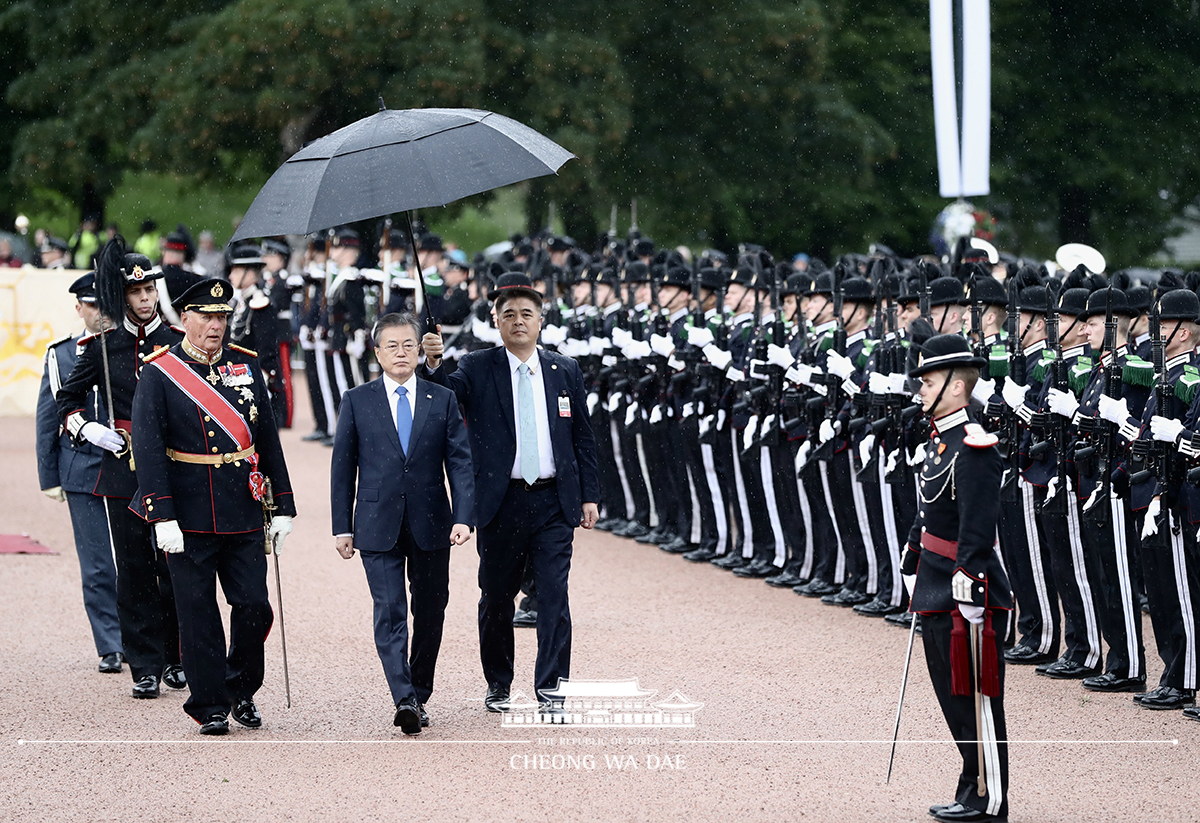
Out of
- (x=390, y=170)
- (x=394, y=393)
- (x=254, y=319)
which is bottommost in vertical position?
(x=394, y=393)

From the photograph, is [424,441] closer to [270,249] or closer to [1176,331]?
[1176,331]

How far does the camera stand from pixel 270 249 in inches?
771

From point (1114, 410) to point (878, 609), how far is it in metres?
2.50

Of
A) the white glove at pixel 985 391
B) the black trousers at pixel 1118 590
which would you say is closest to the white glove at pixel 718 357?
the white glove at pixel 985 391

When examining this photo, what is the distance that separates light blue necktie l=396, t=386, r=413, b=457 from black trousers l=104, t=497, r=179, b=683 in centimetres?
156

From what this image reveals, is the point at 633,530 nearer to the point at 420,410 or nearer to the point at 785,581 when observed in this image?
the point at 785,581

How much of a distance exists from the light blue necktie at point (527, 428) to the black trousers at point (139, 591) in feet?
6.22

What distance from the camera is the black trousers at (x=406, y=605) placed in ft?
23.4

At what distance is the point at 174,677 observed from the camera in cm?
822

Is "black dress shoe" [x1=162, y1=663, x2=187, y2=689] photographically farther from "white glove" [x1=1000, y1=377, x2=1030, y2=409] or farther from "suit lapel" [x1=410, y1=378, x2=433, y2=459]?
"white glove" [x1=1000, y1=377, x2=1030, y2=409]

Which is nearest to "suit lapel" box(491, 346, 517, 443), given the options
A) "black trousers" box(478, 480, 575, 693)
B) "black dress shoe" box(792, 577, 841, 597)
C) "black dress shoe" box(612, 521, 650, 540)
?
"black trousers" box(478, 480, 575, 693)

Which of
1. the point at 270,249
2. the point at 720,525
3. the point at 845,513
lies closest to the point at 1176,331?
the point at 845,513

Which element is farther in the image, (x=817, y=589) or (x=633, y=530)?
(x=633, y=530)

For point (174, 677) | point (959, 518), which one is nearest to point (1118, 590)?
point (959, 518)
